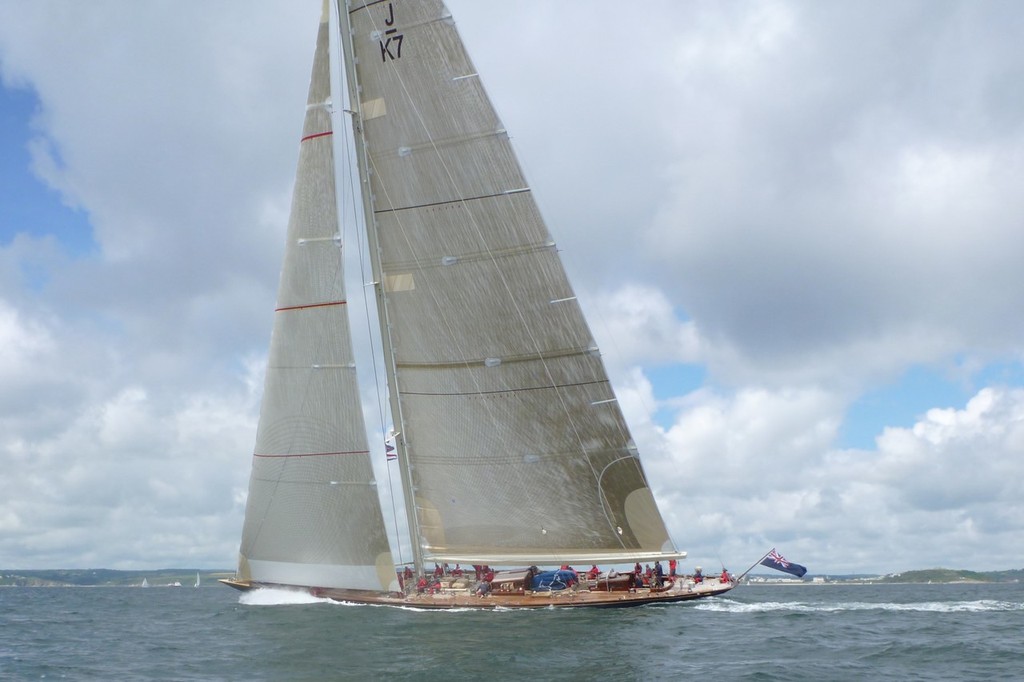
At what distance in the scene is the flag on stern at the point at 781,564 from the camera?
3031 cm

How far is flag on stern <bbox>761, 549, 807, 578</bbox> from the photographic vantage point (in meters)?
30.3

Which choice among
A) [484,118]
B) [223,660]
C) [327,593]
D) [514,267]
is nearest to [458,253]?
[514,267]

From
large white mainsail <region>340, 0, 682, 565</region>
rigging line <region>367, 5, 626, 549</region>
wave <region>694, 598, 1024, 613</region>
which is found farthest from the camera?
wave <region>694, 598, 1024, 613</region>

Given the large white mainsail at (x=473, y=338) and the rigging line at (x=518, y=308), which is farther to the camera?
the rigging line at (x=518, y=308)

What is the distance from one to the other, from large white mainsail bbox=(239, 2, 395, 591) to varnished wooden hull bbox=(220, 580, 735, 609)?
58cm

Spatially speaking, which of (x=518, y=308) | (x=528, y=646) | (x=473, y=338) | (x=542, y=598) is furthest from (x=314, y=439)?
(x=528, y=646)

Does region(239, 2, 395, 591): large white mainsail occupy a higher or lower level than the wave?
higher

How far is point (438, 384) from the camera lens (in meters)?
31.9

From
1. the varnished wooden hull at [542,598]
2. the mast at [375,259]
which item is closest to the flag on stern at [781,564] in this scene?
the varnished wooden hull at [542,598]

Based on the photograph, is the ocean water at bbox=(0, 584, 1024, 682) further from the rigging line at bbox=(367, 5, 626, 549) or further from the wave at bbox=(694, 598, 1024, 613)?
the rigging line at bbox=(367, 5, 626, 549)

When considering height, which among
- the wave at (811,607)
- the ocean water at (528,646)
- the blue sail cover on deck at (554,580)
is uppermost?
the blue sail cover on deck at (554,580)

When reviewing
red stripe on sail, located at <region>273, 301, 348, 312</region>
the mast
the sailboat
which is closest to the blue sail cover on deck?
the sailboat

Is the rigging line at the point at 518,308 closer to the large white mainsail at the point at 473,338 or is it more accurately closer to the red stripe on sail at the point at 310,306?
the large white mainsail at the point at 473,338

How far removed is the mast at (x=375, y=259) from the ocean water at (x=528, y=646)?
4246 mm
